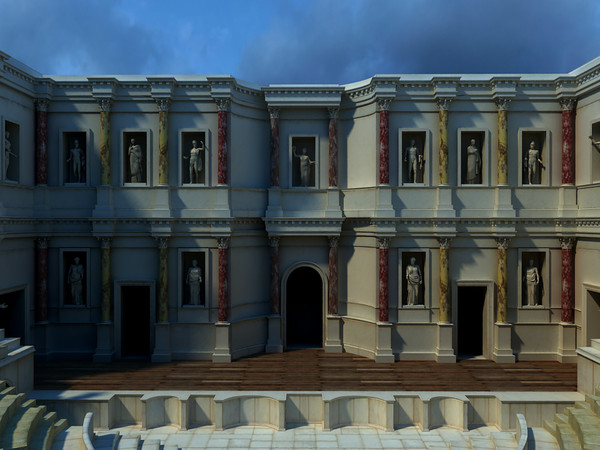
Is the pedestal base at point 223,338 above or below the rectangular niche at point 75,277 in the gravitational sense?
below

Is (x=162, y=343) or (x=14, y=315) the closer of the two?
(x=14, y=315)

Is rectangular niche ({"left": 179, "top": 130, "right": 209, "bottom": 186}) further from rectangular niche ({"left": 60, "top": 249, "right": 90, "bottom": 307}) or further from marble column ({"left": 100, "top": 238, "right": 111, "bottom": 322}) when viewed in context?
rectangular niche ({"left": 60, "top": 249, "right": 90, "bottom": 307})

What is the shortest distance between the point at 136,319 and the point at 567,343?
1736cm

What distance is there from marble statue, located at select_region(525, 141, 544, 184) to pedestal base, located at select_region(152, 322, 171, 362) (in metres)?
15.1

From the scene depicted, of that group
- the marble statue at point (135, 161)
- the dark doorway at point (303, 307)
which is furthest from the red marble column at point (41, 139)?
the dark doorway at point (303, 307)

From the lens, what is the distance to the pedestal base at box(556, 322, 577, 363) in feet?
62.1

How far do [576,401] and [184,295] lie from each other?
13680mm

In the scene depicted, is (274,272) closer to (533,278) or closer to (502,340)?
(502,340)

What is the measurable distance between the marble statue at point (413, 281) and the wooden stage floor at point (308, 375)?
2.37 metres

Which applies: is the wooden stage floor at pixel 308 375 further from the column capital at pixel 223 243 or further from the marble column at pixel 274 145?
the marble column at pixel 274 145

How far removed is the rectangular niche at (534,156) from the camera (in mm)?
19344

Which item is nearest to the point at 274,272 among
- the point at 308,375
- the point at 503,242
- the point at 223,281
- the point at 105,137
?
the point at 223,281

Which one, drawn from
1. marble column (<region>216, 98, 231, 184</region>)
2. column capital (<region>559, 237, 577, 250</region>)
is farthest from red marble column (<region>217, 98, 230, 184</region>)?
column capital (<region>559, 237, 577, 250</region>)

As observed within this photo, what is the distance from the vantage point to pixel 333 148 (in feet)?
66.3
